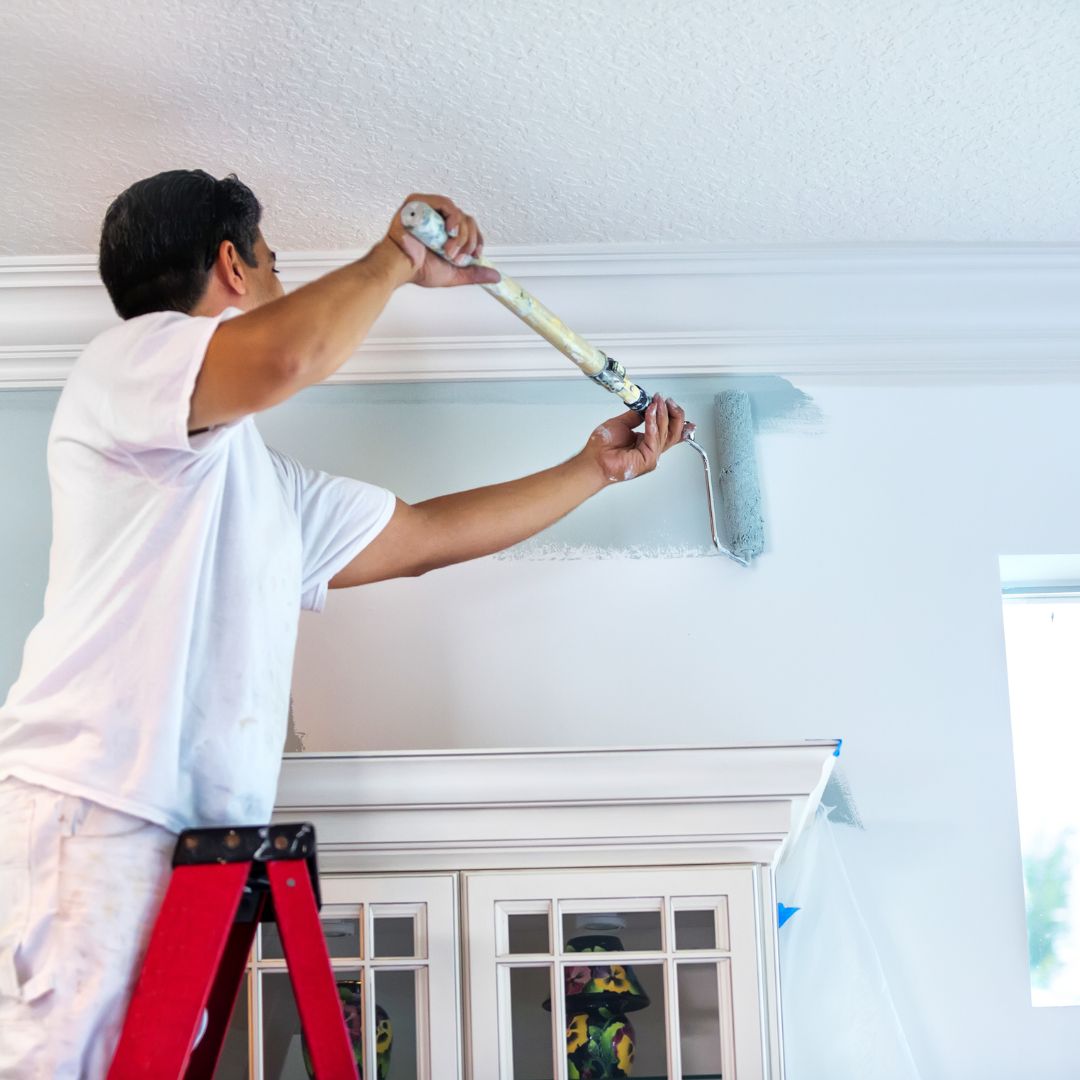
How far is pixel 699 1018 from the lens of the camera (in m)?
1.37

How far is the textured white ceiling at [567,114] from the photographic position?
1343mm

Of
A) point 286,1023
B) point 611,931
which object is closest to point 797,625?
point 611,931

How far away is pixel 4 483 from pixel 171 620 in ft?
3.29

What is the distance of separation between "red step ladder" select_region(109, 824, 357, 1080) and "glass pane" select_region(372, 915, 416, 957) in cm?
36

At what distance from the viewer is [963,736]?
1.82 m

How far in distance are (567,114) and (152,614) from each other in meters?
0.81

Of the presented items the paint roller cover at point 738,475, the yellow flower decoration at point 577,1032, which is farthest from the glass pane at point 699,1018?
the paint roller cover at point 738,475

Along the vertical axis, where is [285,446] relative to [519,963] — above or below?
above

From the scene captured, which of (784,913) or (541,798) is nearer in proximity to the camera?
(541,798)

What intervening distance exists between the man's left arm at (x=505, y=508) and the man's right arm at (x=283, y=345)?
1.58ft

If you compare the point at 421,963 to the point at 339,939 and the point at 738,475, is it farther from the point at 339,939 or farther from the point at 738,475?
the point at 738,475

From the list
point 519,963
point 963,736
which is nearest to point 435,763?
A: point 519,963

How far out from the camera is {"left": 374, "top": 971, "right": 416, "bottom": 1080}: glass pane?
137 centimetres

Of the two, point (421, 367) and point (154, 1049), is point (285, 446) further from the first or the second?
point (154, 1049)
